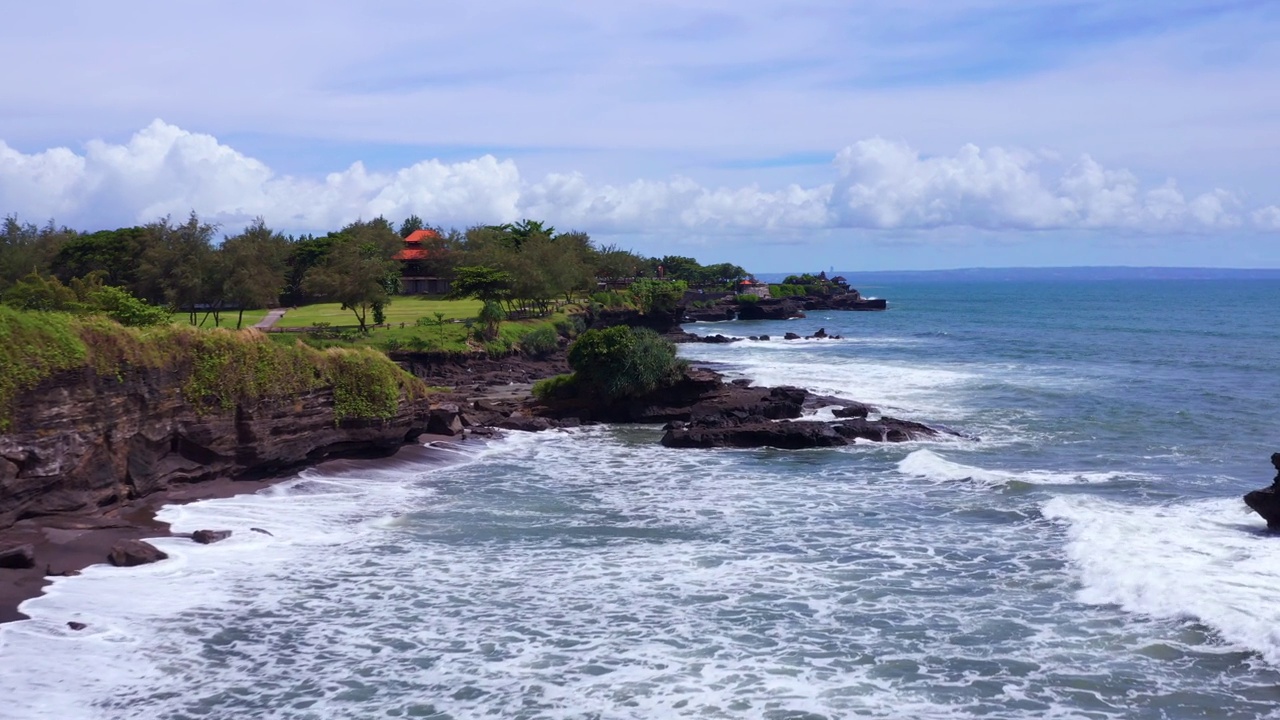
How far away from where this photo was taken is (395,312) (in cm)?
7025

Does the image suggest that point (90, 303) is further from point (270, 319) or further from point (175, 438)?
point (270, 319)

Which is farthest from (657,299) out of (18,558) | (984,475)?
(18,558)

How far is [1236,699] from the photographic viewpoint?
45.1 feet

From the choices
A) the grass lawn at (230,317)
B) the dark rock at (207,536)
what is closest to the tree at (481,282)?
the grass lawn at (230,317)

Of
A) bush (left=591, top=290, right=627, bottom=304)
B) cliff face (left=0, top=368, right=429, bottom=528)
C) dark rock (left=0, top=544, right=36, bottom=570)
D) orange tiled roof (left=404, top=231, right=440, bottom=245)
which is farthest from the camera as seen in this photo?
orange tiled roof (left=404, top=231, right=440, bottom=245)

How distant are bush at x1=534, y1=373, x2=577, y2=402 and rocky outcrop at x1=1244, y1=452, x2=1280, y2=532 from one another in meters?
23.8

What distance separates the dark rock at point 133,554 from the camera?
18359 mm

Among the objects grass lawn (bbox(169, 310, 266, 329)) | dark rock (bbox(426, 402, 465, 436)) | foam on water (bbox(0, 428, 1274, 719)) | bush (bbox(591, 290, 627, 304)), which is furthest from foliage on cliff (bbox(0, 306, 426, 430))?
bush (bbox(591, 290, 627, 304))

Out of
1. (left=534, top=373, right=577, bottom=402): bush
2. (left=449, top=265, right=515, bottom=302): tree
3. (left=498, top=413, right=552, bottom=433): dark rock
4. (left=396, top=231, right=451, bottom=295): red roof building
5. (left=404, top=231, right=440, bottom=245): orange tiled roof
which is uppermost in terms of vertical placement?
(left=404, top=231, right=440, bottom=245): orange tiled roof

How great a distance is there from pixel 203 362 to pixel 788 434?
17.0m

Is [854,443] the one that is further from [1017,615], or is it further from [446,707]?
[446,707]

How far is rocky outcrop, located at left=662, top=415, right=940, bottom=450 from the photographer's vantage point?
32.8 m

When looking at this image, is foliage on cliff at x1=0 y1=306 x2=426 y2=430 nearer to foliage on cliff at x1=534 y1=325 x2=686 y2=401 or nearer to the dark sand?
the dark sand

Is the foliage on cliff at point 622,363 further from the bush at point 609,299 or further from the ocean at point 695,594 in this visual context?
the bush at point 609,299
